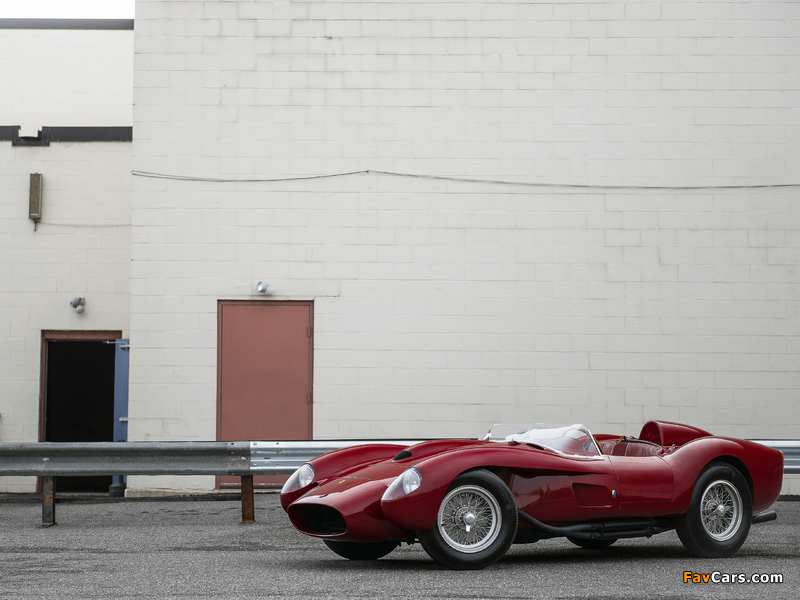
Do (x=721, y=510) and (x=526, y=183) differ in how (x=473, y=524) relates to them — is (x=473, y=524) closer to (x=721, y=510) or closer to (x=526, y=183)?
(x=721, y=510)

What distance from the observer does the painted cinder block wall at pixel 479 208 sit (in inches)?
456

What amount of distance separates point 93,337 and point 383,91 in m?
5.38

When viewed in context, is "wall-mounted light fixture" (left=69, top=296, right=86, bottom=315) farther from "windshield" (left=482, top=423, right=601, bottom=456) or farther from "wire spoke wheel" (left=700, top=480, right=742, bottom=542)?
"wire spoke wheel" (left=700, top=480, right=742, bottom=542)

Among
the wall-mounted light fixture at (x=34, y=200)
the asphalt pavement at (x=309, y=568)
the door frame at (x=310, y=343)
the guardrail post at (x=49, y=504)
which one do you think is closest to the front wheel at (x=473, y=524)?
the asphalt pavement at (x=309, y=568)

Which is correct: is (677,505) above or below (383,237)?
below

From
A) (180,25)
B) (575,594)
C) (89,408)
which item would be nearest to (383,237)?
(180,25)

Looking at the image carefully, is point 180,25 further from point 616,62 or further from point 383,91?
point 616,62

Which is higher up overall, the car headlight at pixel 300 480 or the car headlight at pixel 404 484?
the car headlight at pixel 404 484

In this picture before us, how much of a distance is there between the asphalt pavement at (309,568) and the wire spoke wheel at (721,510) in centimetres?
19

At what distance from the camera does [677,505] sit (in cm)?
595

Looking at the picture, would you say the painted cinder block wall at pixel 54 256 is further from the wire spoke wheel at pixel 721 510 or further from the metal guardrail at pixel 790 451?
the wire spoke wheel at pixel 721 510

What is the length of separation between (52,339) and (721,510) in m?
9.88

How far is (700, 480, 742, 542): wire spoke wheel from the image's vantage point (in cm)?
611

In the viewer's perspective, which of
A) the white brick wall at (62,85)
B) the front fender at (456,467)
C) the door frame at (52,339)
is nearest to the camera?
the front fender at (456,467)
